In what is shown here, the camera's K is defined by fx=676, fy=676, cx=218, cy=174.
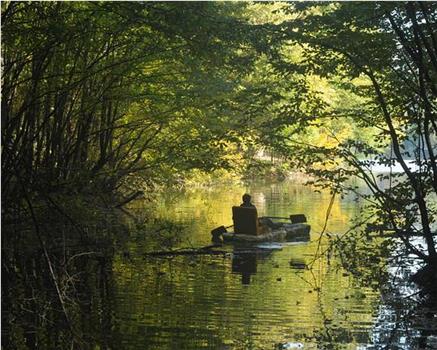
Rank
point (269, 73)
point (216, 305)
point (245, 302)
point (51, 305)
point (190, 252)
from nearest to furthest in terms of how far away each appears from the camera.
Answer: point (51, 305), point (216, 305), point (245, 302), point (269, 73), point (190, 252)

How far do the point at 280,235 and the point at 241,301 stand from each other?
6803mm

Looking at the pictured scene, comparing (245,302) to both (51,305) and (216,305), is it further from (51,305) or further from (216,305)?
(51,305)

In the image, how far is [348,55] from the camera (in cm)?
960

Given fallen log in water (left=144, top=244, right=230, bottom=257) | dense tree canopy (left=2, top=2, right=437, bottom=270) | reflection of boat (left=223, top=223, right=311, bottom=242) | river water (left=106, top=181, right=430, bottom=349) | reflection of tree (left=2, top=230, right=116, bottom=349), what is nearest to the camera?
reflection of tree (left=2, top=230, right=116, bottom=349)

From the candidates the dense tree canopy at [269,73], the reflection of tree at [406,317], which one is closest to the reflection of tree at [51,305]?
the dense tree canopy at [269,73]

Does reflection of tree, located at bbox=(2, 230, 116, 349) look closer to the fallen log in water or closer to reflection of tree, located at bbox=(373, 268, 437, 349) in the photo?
the fallen log in water

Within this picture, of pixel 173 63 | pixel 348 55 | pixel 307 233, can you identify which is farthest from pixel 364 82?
pixel 307 233

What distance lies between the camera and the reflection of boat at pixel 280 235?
47.8ft

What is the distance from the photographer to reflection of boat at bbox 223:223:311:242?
14.6 meters

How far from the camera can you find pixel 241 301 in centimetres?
888

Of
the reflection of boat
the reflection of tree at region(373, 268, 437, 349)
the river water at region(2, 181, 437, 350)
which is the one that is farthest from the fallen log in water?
the reflection of tree at region(373, 268, 437, 349)

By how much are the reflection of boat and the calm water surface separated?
38 centimetres

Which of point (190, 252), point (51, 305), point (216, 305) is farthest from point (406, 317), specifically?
point (190, 252)

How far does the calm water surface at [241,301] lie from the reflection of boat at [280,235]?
38cm
